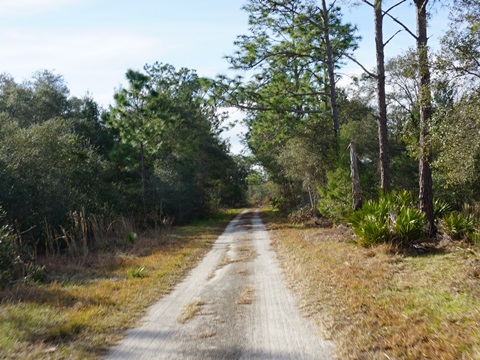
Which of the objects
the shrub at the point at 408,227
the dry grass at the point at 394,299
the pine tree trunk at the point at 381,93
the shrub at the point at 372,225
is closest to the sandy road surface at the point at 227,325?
the dry grass at the point at 394,299

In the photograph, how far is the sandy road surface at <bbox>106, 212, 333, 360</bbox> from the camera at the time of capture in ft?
17.4

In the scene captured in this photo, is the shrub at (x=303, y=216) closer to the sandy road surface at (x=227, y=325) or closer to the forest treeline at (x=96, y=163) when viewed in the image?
the forest treeline at (x=96, y=163)

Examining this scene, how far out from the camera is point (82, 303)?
7934 mm

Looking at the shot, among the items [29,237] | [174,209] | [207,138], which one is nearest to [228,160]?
[207,138]

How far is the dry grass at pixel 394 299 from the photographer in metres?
5.09

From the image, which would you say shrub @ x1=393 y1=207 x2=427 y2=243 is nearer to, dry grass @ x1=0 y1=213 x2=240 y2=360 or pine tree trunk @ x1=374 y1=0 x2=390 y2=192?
pine tree trunk @ x1=374 y1=0 x2=390 y2=192

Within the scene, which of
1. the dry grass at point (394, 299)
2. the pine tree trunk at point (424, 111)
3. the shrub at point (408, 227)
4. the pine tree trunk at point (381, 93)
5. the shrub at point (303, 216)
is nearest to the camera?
the dry grass at point (394, 299)

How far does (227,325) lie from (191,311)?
109cm

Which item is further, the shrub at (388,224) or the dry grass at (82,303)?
the shrub at (388,224)

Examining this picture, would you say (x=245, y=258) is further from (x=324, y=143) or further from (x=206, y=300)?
(x=324, y=143)

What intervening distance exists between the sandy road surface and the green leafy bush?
483 centimetres

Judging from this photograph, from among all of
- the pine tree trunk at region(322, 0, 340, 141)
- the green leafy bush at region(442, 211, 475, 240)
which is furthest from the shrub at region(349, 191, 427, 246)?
the pine tree trunk at region(322, 0, 340, 141)

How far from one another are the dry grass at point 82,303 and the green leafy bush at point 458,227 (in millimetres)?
7229

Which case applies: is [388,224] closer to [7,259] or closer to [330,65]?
[7,259]
